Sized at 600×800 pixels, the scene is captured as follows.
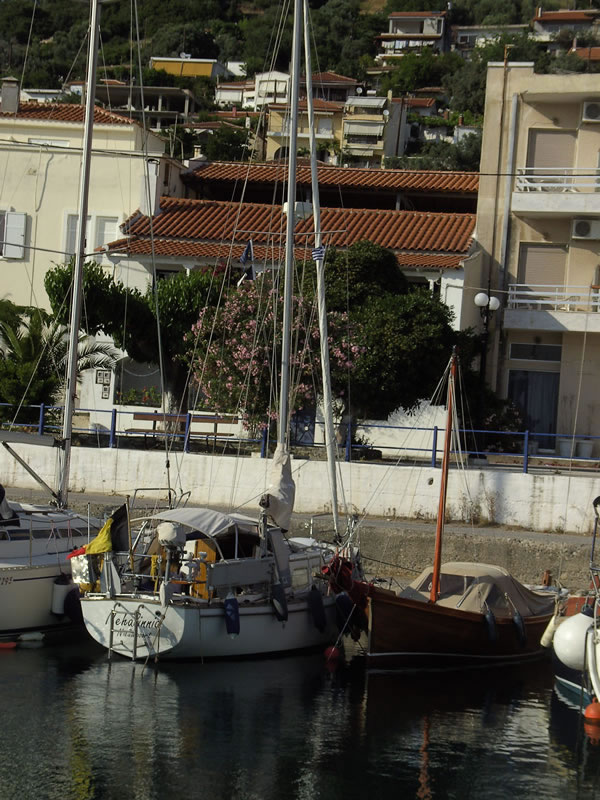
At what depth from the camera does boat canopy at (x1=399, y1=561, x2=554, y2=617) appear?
19875 millimetres

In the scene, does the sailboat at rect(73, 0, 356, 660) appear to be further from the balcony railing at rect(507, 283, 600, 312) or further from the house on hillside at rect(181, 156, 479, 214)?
the house on hillside at rect(181, 156, 479, 214)

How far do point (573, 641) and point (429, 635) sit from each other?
8.57 ft

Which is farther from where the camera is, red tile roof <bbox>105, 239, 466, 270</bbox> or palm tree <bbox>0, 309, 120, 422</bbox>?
red tile roof <bbox>105, 239, 466, 270</bbox>

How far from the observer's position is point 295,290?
2888cm

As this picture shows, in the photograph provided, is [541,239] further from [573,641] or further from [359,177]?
[573,641]

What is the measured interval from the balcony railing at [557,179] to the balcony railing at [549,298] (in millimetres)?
2942

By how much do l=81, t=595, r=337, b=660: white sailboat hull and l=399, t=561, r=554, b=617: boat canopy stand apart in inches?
106

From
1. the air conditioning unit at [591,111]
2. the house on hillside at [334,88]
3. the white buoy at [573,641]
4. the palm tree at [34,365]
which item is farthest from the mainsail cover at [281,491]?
the house on hillside at [334,88]

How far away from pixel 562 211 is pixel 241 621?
19.3 m

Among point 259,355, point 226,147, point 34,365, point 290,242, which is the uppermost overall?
point 226,147

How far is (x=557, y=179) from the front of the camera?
1363 inches

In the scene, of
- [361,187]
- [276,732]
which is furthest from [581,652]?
[361,187]

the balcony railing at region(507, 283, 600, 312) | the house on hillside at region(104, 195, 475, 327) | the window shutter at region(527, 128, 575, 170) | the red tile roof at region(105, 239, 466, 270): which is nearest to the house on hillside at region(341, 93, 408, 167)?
the house on hillside at region(104, 195, 475, 327)

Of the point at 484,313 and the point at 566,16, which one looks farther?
the point at 566,16
